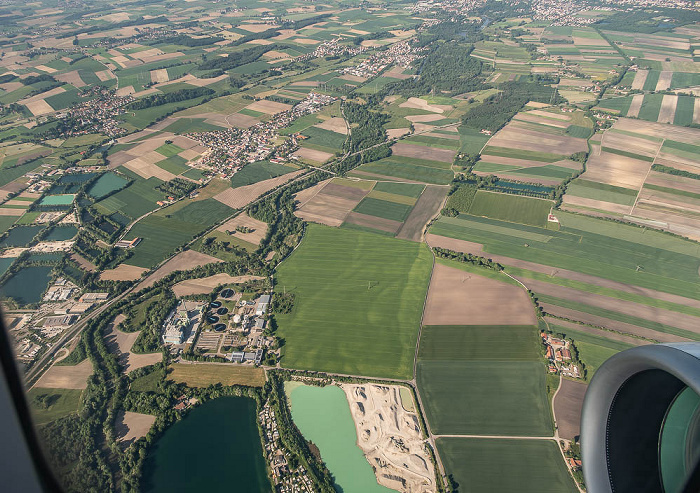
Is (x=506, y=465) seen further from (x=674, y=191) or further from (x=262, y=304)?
(x=674, y=191)

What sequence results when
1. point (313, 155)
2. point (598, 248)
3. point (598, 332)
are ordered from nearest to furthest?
point (598, 332) → point (598, 248) → point (313, 155)

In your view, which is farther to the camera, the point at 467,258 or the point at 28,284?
the point at 467,258

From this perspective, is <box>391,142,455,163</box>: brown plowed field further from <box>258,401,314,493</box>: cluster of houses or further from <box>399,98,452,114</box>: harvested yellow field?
<box>258,401,314,493</box>: cluster of houses

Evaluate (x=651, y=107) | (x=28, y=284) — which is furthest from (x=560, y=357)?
(x=651, y=107)

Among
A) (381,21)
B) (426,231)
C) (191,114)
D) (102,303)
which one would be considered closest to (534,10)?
(381,21)

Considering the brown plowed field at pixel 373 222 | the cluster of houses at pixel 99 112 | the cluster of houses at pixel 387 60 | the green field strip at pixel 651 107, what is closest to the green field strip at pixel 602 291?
the brown plowed field at pixel 373 222

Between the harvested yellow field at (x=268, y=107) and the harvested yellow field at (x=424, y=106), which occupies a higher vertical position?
the harvested yellow field at (x=268, y=107)

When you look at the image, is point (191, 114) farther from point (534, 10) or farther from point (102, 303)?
point (534, 10)

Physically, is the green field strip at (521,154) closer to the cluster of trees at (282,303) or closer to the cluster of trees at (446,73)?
the cluster of trees at (446,73)
